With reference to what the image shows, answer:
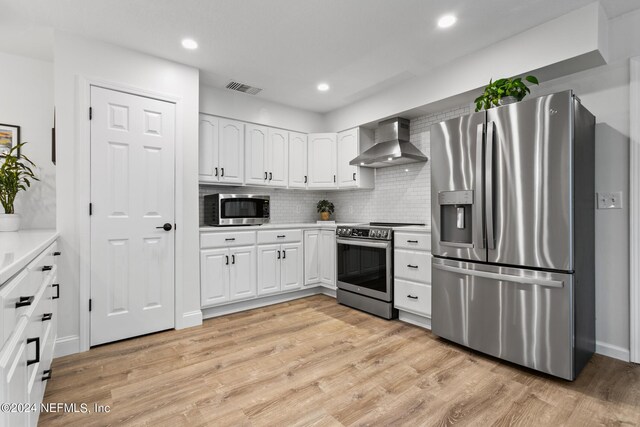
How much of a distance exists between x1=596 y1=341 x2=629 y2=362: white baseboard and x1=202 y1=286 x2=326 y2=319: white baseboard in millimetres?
2905

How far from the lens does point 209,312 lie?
137 inches

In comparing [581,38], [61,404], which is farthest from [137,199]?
[581,38]

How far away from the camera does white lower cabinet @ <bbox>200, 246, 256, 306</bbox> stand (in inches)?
132

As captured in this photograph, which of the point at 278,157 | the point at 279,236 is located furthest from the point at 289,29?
the point at 279,236

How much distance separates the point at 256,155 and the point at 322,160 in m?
0.97

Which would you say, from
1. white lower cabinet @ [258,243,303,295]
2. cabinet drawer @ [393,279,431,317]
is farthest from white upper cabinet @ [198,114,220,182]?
cabinet drawer @ [393,279,431,317]

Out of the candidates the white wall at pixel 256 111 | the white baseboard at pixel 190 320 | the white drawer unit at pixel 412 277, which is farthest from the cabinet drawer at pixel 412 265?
the white wall at pixel 256 111

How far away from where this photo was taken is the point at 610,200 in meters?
2.47

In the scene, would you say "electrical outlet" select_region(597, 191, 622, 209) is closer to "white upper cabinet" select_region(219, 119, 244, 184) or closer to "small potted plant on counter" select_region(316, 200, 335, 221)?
"small potted plant on counter" select_region(316, 200, 335, 221)

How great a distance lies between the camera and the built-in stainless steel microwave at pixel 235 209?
11.9ft

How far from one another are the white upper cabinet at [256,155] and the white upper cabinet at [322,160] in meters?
0.71

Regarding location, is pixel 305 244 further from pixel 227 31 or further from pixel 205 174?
pixel 227 31

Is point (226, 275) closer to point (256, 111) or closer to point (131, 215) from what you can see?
point (131, 215)

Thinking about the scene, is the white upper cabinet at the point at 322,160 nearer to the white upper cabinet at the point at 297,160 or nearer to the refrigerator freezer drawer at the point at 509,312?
the white upper cabinet at the point at 297,160
